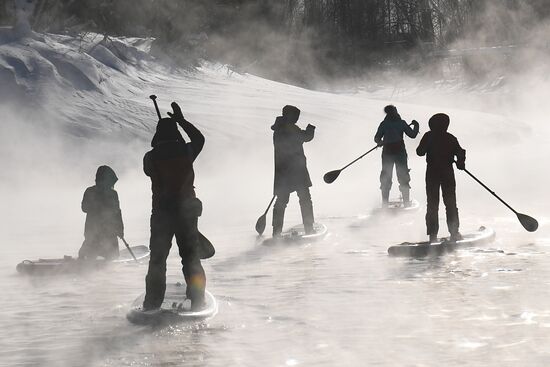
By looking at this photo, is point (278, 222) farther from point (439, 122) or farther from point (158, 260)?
point (158, 260)

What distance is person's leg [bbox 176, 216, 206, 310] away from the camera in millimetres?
8703

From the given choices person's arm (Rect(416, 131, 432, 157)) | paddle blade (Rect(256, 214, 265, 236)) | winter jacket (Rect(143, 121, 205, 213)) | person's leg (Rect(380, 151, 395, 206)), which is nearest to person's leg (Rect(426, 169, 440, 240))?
person's arm (Rect(416, 131, 432, 157))

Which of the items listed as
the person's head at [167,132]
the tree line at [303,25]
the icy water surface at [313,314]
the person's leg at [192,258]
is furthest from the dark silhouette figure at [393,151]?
the tree line at [303,25]

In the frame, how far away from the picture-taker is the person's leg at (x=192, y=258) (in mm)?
8703

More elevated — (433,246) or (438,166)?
(438,166)

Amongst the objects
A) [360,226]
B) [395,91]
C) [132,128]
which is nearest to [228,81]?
[132,128]

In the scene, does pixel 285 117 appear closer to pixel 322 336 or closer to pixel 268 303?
pixel 268 303

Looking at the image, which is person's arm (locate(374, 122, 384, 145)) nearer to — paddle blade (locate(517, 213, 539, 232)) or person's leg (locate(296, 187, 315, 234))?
person's leg (locate(296, 187, 315, 234))

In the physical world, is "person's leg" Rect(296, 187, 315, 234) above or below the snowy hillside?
below

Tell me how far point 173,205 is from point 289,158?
5568 mm

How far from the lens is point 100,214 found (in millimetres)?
11734

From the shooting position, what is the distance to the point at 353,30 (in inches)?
1969

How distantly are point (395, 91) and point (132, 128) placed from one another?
22.7 meters

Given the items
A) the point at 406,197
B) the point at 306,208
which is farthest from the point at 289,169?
the point at 406,197
